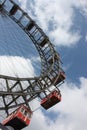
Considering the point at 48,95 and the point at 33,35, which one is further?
the point at 33,35

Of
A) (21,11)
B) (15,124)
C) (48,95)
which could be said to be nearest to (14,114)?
(15,124)

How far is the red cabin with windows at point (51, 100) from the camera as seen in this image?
38.4 metres

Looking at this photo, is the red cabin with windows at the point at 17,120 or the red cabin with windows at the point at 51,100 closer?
the red cabin with windows at the point at 17,120

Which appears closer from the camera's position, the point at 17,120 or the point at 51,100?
the point at 17,120

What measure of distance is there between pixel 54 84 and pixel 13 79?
9870 mm

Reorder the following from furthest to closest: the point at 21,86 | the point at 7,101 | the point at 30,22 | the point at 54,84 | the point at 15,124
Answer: the point at 30,22
the point at 54,84
the point at 21,86
the point at 7,101
the point at 15,124

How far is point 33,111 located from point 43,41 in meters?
21.1

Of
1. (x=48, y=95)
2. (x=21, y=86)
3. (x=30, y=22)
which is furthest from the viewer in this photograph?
(x=30, y=22)

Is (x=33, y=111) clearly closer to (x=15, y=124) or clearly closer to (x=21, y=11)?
(x=15, y=124)

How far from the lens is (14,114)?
102 ft

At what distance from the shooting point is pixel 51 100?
39.4 m

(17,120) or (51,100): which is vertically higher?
(17,120)

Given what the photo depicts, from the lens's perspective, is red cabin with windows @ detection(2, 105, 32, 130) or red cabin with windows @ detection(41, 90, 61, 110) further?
red cabin with windows @ detection(41, 90, 61, 110)

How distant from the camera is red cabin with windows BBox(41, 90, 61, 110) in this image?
126 feet
